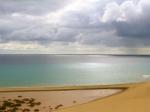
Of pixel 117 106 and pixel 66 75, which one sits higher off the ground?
pixel 66 75

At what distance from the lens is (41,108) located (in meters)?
13.6

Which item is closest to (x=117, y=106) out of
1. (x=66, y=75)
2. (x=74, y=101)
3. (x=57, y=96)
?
(x=74, y=101)

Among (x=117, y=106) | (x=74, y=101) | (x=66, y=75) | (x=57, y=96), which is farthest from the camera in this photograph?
(x=66, y=75)

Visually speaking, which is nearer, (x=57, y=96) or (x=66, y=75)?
(x=57, y=96)

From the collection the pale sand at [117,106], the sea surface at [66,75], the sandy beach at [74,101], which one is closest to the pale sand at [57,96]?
the sandy beach at [74,101]

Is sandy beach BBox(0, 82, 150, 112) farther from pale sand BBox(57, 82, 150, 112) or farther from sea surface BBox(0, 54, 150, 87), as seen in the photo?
sea surface BBox(0, 54, 150, 87)

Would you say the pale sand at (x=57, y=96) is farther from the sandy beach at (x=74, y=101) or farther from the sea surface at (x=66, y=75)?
the sea surface at (x=66, y=75)

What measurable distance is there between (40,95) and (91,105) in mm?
4605

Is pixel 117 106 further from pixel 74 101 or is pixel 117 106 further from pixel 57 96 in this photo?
pixel 57 96

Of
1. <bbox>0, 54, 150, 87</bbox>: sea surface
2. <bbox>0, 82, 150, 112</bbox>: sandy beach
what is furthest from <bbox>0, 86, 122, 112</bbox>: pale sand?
<bbox>0, 54, 150, 87</bbox>: sea surface

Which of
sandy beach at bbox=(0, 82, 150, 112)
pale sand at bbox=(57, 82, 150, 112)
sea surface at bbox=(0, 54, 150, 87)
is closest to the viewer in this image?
pale sand at bbox=(57, 82, 150, 112)

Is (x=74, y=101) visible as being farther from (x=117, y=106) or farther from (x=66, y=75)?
(x=66, y=75)

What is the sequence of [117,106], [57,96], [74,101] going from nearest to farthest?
[117,106]
[74,101]
[57,96]

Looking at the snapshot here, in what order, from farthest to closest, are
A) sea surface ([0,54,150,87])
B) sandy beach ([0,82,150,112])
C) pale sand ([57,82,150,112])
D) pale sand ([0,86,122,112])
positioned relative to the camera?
sea surface ([0,54,150,87]), pale sand ([0,86,122,112]), sandy beach ([0,82,150,112]), pale sand ([57,82,150,112])
